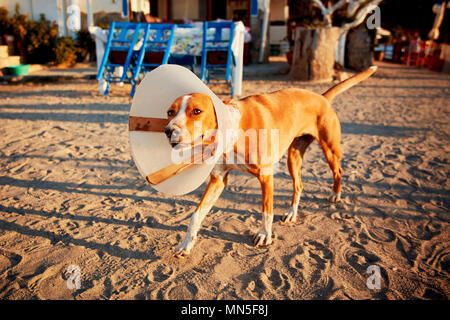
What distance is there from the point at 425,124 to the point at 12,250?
6.76 metres

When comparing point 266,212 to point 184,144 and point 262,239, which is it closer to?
point 262,239

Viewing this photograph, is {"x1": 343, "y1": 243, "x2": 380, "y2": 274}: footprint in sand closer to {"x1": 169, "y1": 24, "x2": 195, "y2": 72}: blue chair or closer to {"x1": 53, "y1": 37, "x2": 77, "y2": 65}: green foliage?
{"x1": 169, "y1": 24, "x2": 195, "y2": 72}: blue chair

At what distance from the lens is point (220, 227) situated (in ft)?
9.31

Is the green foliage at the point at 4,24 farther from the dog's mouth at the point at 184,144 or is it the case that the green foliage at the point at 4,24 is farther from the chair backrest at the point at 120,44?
the dog's mouth at the point at 184,144

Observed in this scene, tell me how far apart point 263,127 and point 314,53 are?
343 inches

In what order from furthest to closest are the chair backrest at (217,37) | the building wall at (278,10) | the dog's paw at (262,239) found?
the building wall at (278,10) → the chair backrest at (217,37) → the dog's paw at (262,239)

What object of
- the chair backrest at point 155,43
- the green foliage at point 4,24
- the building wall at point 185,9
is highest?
the building wall at point 185,9

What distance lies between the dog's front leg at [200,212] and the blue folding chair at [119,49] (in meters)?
5.59

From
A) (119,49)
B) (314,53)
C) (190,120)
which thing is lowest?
(190,120)

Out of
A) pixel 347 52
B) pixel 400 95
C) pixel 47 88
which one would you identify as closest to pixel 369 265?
pixel 400 95

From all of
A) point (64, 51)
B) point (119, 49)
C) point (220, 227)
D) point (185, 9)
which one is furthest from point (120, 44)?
point (185, 9)

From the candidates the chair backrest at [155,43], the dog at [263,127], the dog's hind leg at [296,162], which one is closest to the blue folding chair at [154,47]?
the chair backrest at [155,43]

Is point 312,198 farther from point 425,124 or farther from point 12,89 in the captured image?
point 12,89

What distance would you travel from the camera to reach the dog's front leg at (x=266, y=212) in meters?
2.44
